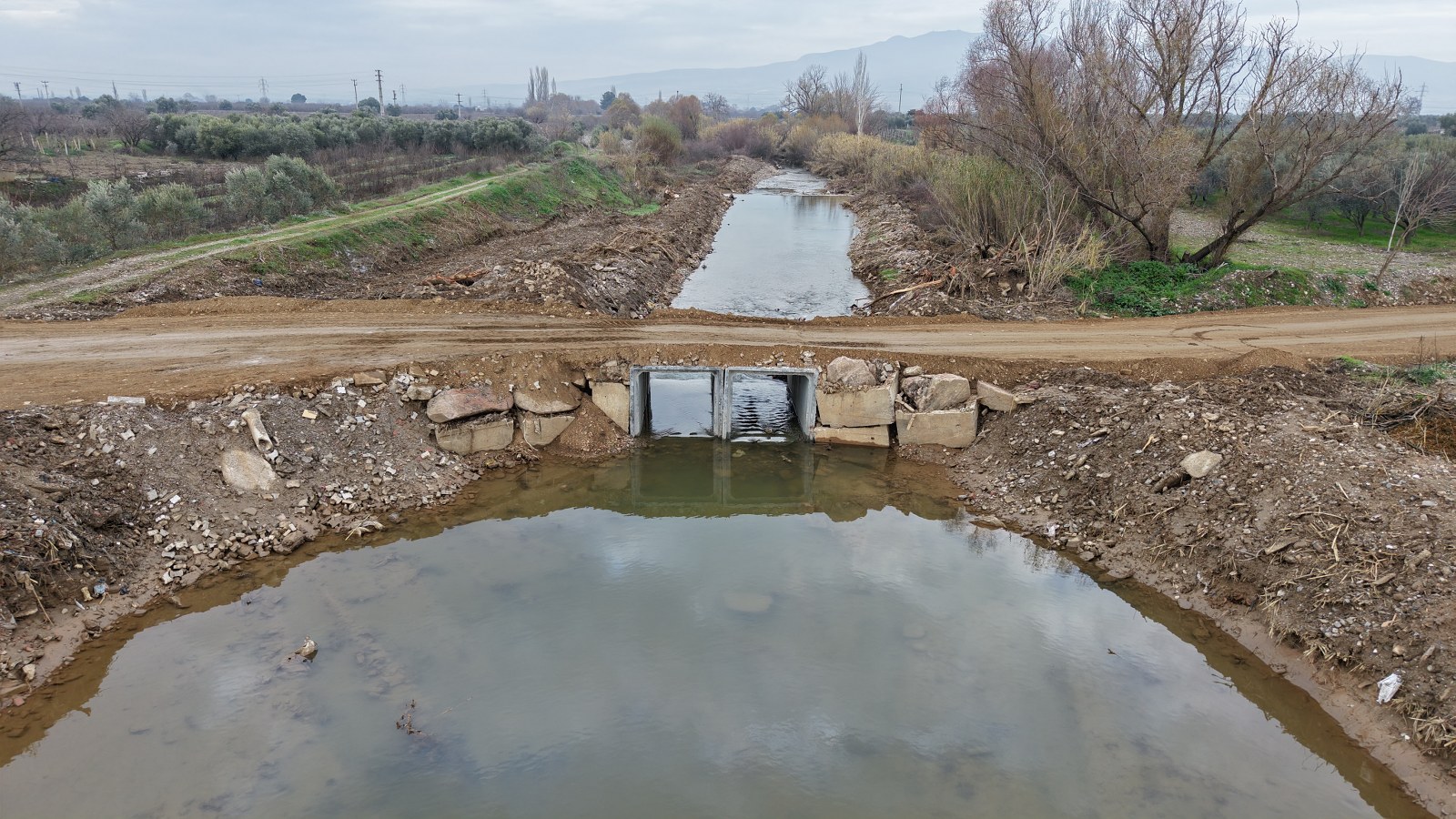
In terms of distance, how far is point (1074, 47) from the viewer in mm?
25281

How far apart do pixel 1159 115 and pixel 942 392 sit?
622 inches

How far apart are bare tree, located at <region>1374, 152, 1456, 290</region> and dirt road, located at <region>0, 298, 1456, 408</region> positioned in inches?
152

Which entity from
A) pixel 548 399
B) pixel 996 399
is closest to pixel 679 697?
pixel 548 399

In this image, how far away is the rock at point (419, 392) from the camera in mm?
15297

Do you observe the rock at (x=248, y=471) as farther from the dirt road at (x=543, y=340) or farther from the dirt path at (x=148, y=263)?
the dirt path at (x=148, y=263)

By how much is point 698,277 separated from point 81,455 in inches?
856

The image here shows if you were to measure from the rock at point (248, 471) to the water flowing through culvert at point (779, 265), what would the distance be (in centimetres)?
1236

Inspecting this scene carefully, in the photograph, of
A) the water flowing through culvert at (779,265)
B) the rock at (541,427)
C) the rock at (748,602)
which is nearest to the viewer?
the rock at (748,602)

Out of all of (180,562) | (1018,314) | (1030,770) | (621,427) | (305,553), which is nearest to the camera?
(1030,770)

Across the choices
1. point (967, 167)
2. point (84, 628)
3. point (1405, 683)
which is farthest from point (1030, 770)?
point (967, 167)

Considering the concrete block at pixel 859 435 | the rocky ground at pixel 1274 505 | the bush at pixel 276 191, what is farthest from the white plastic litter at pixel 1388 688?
the bush at pixel 276 191

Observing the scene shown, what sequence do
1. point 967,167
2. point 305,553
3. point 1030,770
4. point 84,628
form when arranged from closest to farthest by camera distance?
point 1030,770 → point 84,628 → point 305,553 → point 967,167

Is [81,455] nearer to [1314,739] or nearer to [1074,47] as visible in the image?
[1314,739]

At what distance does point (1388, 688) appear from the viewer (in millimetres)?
9250
